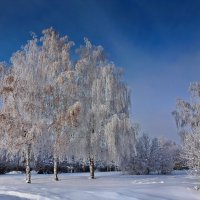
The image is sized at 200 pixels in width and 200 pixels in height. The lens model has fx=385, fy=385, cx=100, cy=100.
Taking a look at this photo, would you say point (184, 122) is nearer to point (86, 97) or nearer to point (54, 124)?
point (86, 97)

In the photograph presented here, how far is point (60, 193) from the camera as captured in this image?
1628 cm

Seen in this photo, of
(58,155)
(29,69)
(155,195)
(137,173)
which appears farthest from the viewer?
(137,173)

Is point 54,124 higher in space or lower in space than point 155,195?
higher

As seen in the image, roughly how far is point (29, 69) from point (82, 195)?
584 inches

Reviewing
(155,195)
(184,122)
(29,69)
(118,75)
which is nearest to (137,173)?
(184,122)

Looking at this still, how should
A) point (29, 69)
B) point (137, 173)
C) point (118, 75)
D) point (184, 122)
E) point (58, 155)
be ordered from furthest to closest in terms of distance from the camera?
point (184, 122)
point (137, 173)
point (118, 75)
point (29, 69)
point (58, 155)

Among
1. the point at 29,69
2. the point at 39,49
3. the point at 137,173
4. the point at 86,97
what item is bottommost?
the point at 137,173

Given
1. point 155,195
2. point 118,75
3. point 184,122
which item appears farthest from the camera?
point 184,122

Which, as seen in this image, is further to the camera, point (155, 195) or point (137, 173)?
point (137, 173)

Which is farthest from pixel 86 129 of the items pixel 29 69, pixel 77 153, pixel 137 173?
pixel 137 173

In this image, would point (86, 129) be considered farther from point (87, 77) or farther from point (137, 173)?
point (137, 173)

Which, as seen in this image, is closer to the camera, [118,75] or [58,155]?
[58,155]

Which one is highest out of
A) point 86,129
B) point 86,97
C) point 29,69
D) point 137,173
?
point 29,69

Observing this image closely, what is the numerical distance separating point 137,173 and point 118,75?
1026 centimetres
